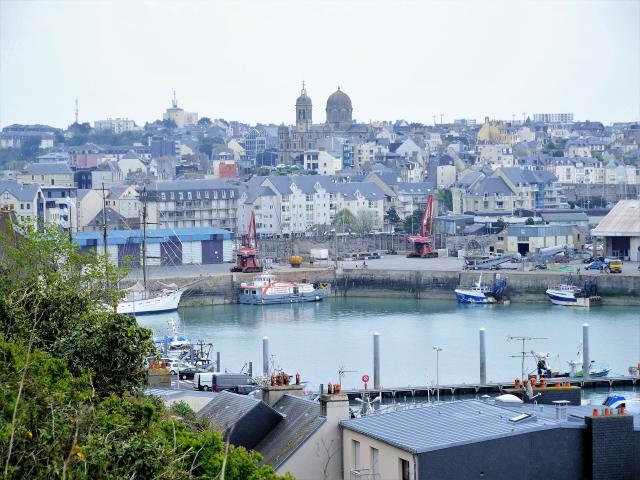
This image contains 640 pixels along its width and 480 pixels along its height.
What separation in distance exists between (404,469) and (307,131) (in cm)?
7303

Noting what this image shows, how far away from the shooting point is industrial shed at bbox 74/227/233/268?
41.6 m

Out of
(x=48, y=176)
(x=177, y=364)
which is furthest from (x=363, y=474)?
(x=48, y=176)

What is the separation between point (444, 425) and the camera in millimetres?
8922

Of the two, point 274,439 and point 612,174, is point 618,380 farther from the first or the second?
Result: point 612,174

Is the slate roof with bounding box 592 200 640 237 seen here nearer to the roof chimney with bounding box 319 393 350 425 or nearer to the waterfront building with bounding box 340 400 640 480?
the roof chimney with bounding box 319 393 350 425

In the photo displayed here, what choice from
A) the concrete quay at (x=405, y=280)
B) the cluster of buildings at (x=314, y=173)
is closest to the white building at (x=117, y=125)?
the cluster of buildings at (x=314, y=173)

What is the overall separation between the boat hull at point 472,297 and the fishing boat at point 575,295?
1346 millimetres

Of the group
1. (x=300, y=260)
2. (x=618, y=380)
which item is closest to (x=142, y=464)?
(x=618, y=380)

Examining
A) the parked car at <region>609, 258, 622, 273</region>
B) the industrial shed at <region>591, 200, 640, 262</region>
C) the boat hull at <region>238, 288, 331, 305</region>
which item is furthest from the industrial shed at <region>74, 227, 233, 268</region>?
the parked car at <region>609, 258, 622, 273</region>

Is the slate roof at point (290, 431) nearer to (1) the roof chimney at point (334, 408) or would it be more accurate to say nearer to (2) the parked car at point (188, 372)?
(1) the roof chimney at point (334, 408)

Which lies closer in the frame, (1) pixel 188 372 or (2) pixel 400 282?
(1) pixel 188 372

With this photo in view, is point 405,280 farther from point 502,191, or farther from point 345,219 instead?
point 502,191

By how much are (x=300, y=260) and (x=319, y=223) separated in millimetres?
11312

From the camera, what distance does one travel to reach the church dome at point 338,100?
87.8 m
